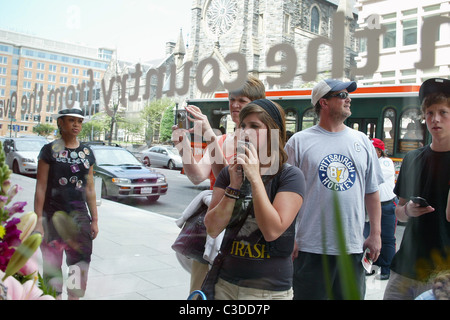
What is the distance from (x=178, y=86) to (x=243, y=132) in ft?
2.12

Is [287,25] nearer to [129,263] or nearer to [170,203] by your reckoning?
[129,263]

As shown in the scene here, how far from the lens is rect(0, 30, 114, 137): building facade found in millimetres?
1600

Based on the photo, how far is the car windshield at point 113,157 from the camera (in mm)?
2211

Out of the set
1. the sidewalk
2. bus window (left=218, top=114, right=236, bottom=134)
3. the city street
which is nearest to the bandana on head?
bus window (left=218, top=114, right=236, bottom=134)

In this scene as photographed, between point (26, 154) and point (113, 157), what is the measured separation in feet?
1.60

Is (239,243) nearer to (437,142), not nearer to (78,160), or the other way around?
(437,142)

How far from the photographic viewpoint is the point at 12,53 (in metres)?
1.56

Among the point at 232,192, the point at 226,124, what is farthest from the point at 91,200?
the point at 232,192

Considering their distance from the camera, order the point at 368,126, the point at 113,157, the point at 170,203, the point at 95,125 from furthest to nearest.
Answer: the point at 170,203, the point at 368,126, the point at 113,157, the point at 95,125

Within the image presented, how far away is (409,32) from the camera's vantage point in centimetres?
179

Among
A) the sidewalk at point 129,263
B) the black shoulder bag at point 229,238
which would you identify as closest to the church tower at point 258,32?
the black shoulder bag at point 229,238

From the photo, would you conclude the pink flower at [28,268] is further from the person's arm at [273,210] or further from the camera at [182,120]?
the camera at [182,120]
